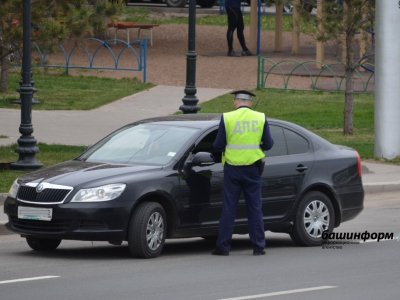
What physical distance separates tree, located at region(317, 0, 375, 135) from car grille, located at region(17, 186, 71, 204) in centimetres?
1255

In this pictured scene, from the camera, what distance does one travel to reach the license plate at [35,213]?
11913mm

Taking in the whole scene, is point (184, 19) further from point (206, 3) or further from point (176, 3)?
point (206, 3)

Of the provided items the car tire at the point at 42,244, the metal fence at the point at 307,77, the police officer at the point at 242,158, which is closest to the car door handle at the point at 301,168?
the police officer at the point at 242,158

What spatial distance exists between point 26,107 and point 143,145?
5.52m

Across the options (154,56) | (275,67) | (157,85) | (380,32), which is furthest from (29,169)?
(154,56)

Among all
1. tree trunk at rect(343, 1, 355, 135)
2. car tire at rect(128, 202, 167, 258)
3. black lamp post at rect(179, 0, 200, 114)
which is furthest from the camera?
tree trunk at rect(343, 1, 355, 135)

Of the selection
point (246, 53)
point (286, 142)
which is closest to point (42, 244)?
point (286, 142)

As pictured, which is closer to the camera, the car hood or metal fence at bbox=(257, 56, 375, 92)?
the car hood

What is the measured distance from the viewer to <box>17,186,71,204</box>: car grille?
39.0 ft

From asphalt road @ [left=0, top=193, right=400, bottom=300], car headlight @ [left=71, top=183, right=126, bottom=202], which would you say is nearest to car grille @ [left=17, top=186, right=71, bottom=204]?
car headlight @ [left=71, top=183, right=126, bottom=202]

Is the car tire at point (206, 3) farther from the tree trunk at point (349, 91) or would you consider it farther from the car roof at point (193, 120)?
the car roof at point (193, 120)

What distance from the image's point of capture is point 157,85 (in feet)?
103

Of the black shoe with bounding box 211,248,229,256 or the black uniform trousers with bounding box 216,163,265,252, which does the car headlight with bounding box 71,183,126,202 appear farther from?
the black shoe with bounding box 211,248,229,256

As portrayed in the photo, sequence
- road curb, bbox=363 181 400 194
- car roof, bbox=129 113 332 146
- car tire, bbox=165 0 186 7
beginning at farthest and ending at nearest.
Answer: car tire, bbox=165 0 186 7 < road curb, bbox=363 181 400 194 < car roof, bbox=129 113 332 146
